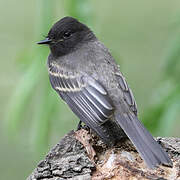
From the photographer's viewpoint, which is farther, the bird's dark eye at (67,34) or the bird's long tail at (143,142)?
the bird's dark eye at (67,34)

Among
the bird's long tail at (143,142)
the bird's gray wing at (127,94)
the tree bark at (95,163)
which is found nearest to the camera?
the tree bark at (95,163)

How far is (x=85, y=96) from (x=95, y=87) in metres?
0.13

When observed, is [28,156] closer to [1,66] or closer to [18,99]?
[1,66]

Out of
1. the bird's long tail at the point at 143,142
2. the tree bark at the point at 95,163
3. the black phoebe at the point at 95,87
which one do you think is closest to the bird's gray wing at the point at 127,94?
the black phoebe at the point at 95,87

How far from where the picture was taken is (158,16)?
12297mm

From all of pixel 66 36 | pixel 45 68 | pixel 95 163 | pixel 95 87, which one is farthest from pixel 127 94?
pixel 95 163

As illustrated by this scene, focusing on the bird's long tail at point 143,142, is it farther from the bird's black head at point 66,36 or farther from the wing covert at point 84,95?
the bird's black head at point 66,36

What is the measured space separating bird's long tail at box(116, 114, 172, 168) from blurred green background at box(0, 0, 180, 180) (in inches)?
13.7

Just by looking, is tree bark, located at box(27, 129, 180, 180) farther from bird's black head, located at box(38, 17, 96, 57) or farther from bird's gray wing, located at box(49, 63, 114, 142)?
bird's black head, located at box(38, 17, 96, 57)

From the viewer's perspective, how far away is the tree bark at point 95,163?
4.77m

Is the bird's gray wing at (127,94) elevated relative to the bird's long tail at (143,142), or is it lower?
elevated

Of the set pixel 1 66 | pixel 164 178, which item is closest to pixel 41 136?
pixel 164 178

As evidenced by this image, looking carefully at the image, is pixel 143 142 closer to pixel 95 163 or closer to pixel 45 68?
pixel 95 163

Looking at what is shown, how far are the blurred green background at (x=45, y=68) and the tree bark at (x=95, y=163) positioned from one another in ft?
1.94
